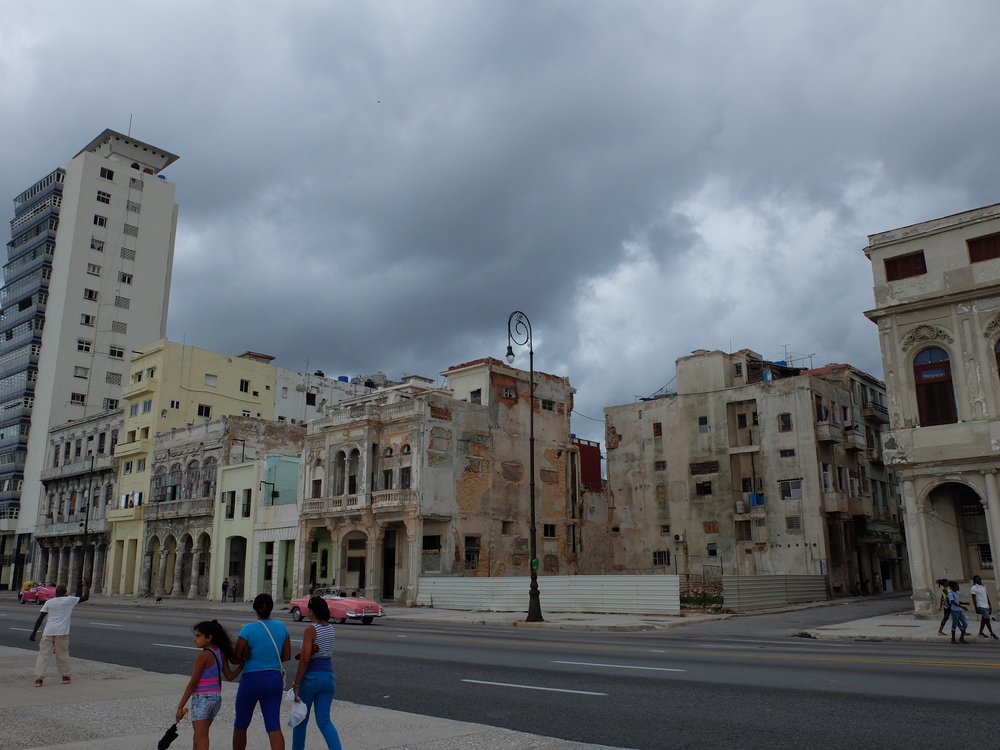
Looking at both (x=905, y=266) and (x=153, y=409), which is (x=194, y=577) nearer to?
(x=153, y=409)

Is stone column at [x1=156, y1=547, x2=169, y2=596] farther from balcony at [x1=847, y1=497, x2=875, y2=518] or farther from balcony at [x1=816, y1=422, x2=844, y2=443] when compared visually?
balcony at [x1=847, y1=497, x2=875, y2=518]

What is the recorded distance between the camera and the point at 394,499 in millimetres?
45188

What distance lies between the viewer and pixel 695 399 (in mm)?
54719

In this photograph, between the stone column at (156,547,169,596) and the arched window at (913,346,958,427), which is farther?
the stone column at (156,547,169,596)

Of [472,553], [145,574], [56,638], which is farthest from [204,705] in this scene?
[145,574]

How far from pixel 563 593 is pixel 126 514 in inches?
1716

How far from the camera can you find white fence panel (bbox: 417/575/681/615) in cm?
3341

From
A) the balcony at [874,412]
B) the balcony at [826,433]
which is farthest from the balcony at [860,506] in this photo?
the balcony at [874,412]

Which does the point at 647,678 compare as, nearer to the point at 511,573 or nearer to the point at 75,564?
the point at 511,573

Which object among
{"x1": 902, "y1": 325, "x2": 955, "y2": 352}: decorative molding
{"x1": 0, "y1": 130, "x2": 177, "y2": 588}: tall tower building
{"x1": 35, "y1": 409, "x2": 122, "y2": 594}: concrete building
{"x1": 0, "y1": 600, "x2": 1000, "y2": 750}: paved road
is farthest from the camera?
{"x1": 0, "y1": 130, "x2": 177, "y2": 588}: tall tower building

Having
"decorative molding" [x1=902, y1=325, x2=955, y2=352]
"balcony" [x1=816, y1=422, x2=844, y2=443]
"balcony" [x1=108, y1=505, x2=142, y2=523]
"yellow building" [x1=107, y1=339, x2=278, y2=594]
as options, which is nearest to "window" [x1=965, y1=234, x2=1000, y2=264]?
"decorative molding" [x1=902, y1=325, x2=955, y2=352]

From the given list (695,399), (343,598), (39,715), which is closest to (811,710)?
(39,715)

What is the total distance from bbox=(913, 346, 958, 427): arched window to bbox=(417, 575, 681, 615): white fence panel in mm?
11659

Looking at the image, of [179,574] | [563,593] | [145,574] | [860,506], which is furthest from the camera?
[145,574]
